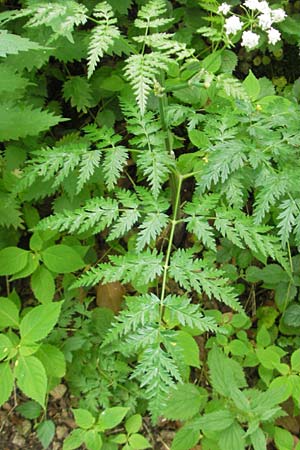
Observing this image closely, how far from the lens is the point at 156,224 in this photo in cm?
162

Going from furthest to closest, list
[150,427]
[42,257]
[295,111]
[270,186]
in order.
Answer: [150,427]
[42,257]
[295,111]
[270,186]

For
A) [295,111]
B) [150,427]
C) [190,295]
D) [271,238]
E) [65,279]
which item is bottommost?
[150,427]

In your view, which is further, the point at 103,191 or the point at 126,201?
the point at 103,191

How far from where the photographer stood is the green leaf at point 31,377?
1.72 m

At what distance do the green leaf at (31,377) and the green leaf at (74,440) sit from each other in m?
0.40

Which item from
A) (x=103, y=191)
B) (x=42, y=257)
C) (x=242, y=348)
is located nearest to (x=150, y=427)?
(x=242, y=348)

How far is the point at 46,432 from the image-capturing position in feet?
7.03

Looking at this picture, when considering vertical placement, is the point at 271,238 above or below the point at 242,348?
above

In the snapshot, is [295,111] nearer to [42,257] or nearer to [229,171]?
[229,171]

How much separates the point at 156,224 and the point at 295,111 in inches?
26.2

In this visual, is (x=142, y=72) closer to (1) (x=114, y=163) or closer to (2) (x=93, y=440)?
(1) (x=114, y=163)

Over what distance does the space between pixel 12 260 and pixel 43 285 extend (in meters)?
0.16

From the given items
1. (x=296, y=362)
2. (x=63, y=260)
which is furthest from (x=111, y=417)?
(x=296, y=362)

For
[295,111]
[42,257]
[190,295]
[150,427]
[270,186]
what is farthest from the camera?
[190,295]
